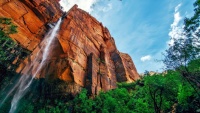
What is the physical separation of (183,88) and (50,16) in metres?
35.0

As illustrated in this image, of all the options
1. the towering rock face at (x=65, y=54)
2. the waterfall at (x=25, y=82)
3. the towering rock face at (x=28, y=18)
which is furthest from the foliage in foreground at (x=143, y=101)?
the towering rock face at (x=28, y=18)

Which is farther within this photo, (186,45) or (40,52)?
(40,52)

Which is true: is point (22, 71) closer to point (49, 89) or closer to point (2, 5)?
point (49, 89)

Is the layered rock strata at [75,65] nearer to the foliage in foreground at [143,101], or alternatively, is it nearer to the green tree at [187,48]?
the foliage in foreground at [143,101]

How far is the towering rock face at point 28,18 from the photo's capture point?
2643 cm

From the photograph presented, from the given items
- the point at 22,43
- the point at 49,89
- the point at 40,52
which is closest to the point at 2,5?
the point at 22,43

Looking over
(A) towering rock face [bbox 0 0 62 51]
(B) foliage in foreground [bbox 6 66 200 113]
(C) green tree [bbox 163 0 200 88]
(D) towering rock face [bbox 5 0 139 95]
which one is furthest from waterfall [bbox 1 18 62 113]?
(C) green tree [bbox 163 0 200 88]

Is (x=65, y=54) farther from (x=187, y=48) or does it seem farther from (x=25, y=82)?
(x=187, y=48)

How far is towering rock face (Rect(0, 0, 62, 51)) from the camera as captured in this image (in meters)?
26.4

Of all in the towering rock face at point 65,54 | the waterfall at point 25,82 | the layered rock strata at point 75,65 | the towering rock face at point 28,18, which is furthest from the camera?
the towering rock face at point 28,18

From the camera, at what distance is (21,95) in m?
23.4

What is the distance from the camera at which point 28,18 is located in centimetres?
3080

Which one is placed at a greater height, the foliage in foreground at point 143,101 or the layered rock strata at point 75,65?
the layered rock strata at point 75,65

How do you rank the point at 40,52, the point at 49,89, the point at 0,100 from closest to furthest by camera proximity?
the point at 0,100 < the point at 49,89 < the point at 40,52
